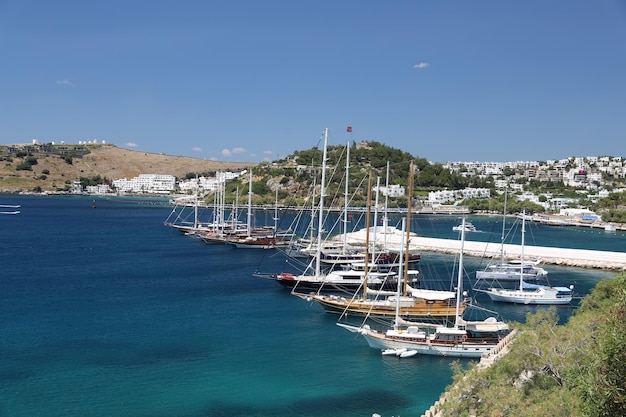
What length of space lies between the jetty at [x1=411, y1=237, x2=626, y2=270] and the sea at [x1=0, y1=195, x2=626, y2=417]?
227 centimetres

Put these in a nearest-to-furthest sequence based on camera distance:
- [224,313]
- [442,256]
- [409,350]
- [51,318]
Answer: [409,350]
[51,318]
[224,313]
[442,256]

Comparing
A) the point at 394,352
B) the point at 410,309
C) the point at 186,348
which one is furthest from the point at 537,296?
the point at 186,348

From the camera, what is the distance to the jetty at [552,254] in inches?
2058

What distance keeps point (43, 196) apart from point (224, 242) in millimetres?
126584

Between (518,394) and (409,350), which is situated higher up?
(518,394)

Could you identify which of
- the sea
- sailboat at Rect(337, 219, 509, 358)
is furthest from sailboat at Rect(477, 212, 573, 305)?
sailboat at Rect(337, 219, 509, 358)

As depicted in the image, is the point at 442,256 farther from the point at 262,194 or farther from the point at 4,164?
the point at 4,164

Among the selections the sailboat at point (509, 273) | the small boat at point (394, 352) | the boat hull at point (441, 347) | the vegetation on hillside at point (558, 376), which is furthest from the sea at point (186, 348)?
the vegetation on hillside at point (558, 376)

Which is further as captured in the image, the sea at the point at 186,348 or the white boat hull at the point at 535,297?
the white boat hull at the point at 535,297

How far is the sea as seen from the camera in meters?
20.0

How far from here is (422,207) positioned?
447ft

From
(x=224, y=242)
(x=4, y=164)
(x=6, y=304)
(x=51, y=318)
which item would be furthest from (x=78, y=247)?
(x=4, y=164)

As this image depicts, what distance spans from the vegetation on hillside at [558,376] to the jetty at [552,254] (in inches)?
1564

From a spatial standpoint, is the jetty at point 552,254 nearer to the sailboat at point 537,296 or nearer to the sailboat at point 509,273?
the sailboat at point 509,273
